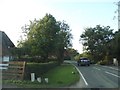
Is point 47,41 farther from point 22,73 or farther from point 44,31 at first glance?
point 22,73

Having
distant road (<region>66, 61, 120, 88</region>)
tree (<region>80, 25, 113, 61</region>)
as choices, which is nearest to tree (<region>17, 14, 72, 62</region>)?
distant road (<region>66, 61, 120, 88</region>)

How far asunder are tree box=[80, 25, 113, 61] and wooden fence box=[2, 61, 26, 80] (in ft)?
220

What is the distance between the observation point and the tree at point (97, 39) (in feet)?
299

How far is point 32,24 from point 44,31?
5.33m

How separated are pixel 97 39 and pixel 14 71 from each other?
72.0m

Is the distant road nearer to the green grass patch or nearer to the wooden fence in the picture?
the green grass patch

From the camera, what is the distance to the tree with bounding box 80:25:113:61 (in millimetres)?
91037

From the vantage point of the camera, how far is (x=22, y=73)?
73.9ft

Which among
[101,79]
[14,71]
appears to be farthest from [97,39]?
[14,71]

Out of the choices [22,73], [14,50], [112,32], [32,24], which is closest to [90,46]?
[112,32]

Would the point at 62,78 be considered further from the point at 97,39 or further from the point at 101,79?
the point at 97,39

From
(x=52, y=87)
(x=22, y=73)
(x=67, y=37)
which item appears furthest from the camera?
(x=67, y=37)

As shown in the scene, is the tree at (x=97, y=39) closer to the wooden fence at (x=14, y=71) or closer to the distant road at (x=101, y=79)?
the distant road at (x=101, y=79)

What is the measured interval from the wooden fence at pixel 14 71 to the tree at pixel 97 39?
6696 cm
